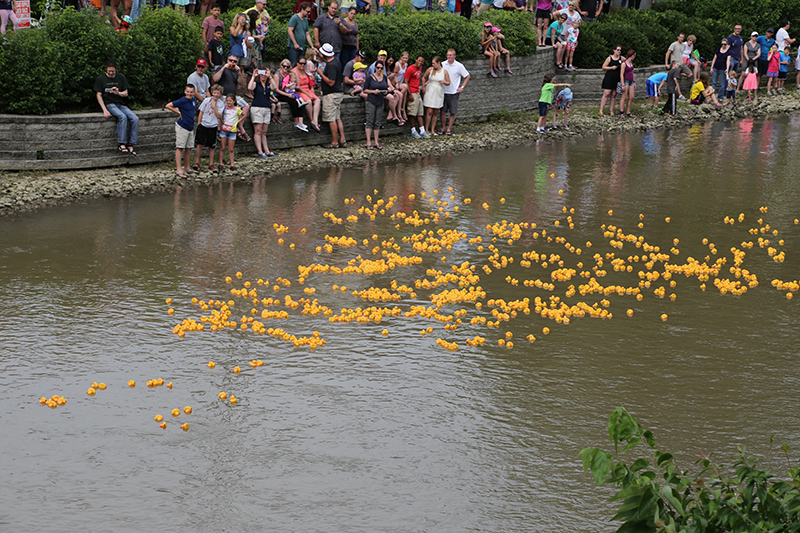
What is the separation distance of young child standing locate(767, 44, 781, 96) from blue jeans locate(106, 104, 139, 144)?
2139cm

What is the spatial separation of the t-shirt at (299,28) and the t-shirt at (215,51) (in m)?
2.17

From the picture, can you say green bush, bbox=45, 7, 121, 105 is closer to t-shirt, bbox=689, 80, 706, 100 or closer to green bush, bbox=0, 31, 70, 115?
green bush, bbox=0, 31, 70, 115

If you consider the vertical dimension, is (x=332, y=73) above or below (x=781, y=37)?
below

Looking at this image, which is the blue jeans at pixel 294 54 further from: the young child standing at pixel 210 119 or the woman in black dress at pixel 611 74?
the woman in black dress at pixel 611 74

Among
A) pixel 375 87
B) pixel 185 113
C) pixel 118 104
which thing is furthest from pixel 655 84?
pixel 118 104

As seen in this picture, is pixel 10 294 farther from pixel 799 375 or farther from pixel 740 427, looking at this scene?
pixel 799 375

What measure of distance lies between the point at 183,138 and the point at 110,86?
5.27ft

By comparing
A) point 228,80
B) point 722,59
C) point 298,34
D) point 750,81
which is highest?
point 722,59

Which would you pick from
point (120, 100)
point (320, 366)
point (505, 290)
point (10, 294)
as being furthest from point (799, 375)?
point (120, 100)

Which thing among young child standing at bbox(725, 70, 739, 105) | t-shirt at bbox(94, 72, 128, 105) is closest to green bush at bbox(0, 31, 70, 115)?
t-shirt at bbox(94, 72, 128, 105)

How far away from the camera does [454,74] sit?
20891 mm

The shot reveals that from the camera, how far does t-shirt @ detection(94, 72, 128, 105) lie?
51.3 ft

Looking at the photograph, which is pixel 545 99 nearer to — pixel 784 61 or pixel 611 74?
pixel 611 74

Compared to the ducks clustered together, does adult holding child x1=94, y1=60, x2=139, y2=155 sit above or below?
above
